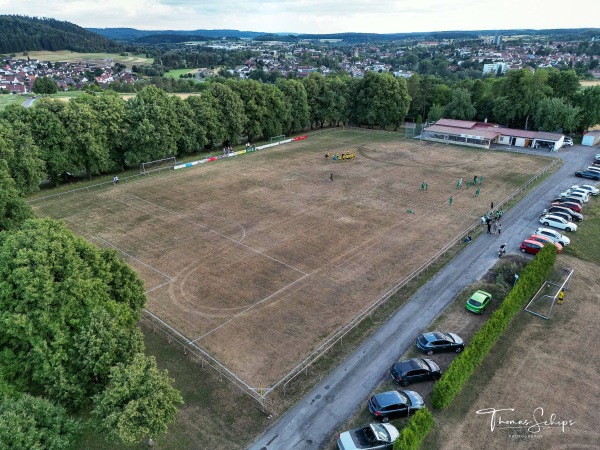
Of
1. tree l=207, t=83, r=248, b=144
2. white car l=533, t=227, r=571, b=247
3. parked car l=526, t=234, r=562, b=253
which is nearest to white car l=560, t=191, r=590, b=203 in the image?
white car l=533, t=227, r=571, b=247

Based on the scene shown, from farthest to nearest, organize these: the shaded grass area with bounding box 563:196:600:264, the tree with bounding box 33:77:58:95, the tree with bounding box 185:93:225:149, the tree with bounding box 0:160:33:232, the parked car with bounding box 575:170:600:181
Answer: the tree with bounding box 33:77:58:95, the tree with bounding box 185:93:225:149, the parked car with bounding box 575:170:600:181, the shaded grass area with bounding box 563:196:600:264, the tree with bounding box 0:160:33:232

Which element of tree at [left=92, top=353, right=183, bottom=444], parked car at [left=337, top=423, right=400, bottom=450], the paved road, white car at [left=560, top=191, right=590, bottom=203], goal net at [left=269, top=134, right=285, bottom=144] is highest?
tree at [left=92, top=353, right=183, bottom=444]

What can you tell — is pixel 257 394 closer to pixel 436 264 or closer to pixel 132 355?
pixel 132 355

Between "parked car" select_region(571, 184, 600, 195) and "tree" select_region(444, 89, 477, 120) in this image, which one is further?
"tree" select_region(444, 89, 477, 120)

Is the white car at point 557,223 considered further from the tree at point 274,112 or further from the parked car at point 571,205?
the tree at point 274,112

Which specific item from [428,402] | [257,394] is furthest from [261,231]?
[428,402]

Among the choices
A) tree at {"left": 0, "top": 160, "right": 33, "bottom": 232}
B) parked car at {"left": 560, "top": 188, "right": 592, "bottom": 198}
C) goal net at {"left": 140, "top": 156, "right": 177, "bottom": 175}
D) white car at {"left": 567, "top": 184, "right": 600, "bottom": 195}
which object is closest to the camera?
tree at {"left": 0, "top": 160, "right": 33, "bottom": 232}

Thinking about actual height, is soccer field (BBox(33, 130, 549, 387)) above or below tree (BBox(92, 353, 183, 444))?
below

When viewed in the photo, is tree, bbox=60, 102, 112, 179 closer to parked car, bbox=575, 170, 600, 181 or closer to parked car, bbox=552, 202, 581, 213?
parked car, bbox=552, 202, 581, 213
